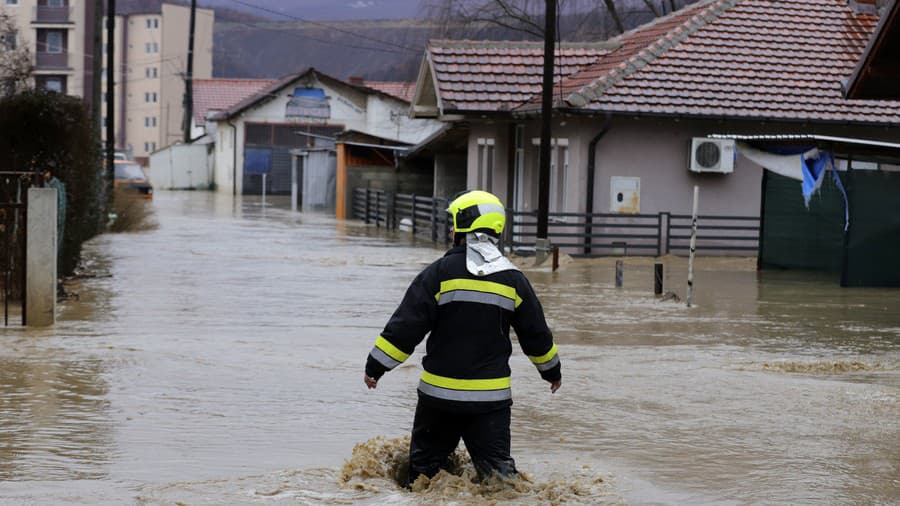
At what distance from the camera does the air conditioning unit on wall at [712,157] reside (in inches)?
993

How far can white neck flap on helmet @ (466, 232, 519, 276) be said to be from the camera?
6355 millimetres

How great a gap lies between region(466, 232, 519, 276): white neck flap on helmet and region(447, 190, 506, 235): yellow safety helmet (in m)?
0.05

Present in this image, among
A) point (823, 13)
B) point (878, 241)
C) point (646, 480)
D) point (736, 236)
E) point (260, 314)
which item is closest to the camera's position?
point (646, 480)

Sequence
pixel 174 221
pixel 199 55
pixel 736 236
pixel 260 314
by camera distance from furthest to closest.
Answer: pixel 199 55
pixel 174 221
pixel 736 236
pixel 260 314

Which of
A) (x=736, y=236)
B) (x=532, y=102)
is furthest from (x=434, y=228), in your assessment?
(x=736, y=236)

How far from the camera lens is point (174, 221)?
3534 cm

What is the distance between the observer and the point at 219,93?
253 feet

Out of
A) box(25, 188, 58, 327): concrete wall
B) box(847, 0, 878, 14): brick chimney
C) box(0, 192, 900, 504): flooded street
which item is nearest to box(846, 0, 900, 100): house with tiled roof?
box(0, 192, 900, 504): flooded street

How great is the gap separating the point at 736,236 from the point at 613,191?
2650mm

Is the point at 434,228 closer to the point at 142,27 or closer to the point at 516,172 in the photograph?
the point at 516,172

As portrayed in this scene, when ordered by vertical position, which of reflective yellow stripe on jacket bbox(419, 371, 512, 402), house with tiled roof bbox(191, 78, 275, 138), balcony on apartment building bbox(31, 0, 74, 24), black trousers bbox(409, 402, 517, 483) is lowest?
black trousers bbox(409, 402, 517, 483)

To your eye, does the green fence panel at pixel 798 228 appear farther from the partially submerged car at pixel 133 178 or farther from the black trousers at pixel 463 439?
the partially submerged car at pixel 133 178

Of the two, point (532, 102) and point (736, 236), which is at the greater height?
point (532, 102)

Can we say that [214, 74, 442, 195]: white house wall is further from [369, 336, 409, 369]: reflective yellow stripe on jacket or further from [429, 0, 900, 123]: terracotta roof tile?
[369, 336, 409, 369]: reflective yellow stripe on jacket
